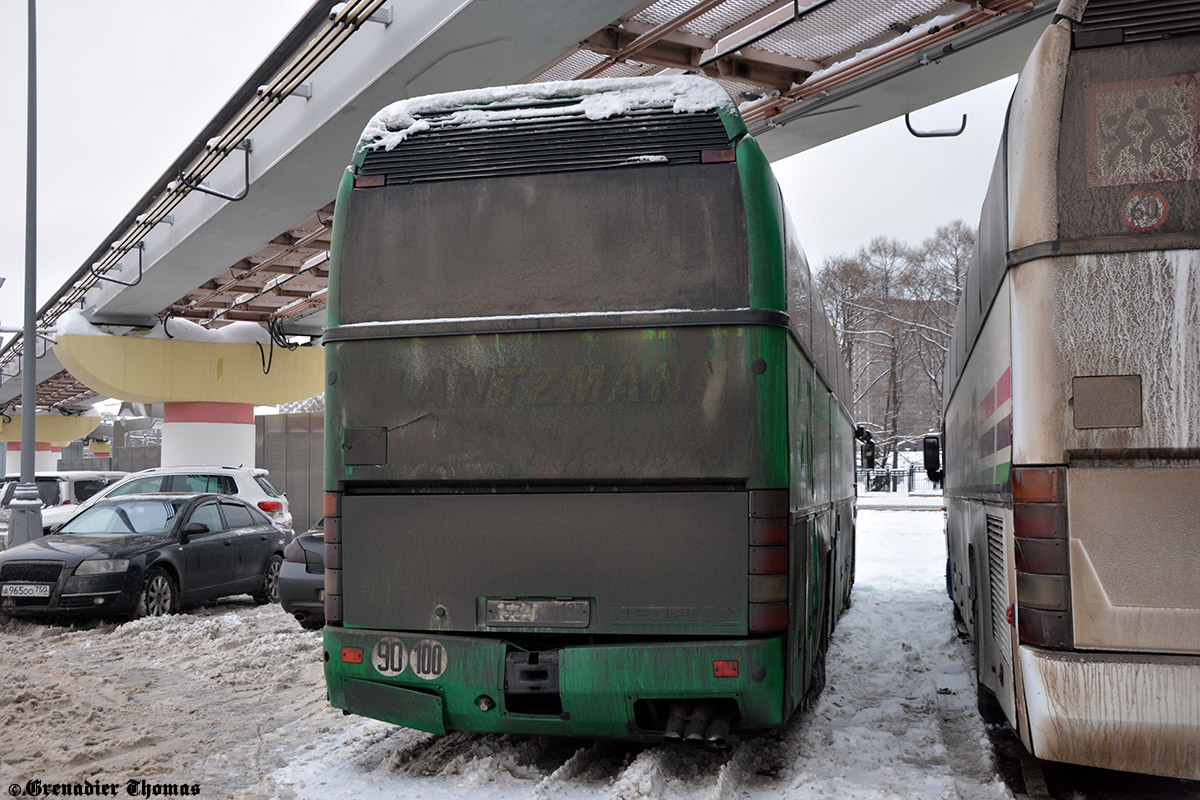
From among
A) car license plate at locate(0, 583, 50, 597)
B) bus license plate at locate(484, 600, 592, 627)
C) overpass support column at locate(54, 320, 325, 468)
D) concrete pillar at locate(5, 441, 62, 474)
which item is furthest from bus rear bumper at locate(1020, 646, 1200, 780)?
concrete pillar at locate(5, 441, 62, 474)

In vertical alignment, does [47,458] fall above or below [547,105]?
below

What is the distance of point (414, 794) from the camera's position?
5.09m

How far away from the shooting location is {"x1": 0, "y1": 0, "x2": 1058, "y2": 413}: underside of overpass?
8.23 metres

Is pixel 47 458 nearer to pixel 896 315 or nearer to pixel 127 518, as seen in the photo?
pixel 896 315

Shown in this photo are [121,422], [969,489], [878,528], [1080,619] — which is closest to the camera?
[1080,619]

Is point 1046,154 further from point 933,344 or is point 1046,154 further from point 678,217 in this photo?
point 933,344

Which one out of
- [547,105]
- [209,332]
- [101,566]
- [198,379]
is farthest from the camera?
[209,332]

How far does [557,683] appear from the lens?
5.14 meters

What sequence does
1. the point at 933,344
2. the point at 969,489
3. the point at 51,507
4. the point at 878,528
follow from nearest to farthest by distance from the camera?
the point at 969,489 → the point at 51,507 → the point at 878,528 → the point at 933,344

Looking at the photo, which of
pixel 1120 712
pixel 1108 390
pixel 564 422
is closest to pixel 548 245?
pixel 564 422

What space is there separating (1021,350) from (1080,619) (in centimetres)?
110

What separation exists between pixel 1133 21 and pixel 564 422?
3044 millimetres

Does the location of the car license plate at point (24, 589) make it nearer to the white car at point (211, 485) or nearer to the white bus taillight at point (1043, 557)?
the white car at point (211, 485)

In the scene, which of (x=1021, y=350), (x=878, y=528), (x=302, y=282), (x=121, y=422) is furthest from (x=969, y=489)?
(x=121, y=422)
